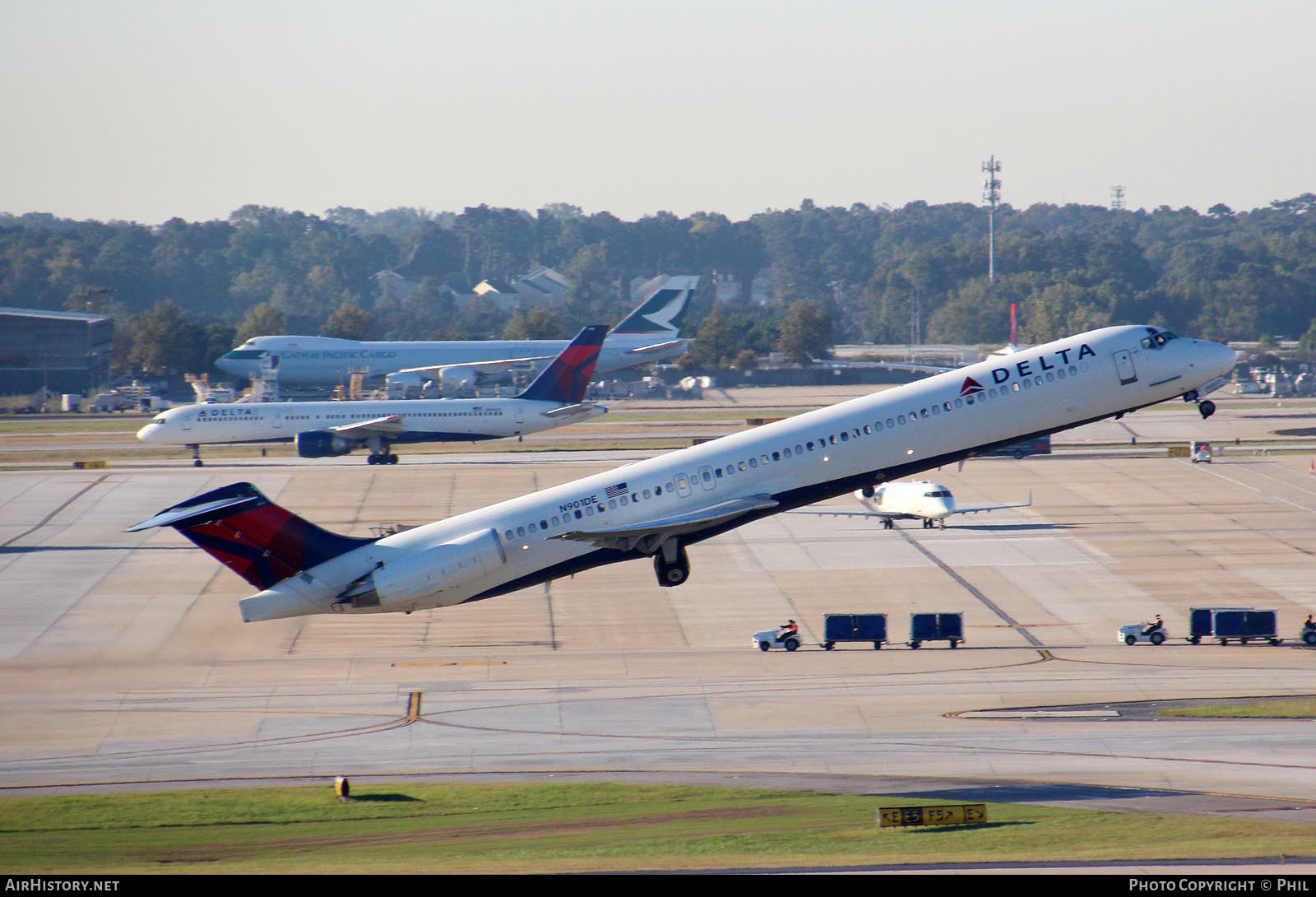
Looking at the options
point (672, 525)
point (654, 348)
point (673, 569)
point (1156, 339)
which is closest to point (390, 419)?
point (654, 348)

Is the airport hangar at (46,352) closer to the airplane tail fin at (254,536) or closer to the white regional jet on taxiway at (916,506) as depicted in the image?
the white regional jet on taxiway at (916,506)

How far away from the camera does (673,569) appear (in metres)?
44.7

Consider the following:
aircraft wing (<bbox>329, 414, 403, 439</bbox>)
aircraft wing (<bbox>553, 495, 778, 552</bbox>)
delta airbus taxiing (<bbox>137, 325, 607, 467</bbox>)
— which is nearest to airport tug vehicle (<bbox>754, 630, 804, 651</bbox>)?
aircraft wing (<bbox>553, 495, 778, 552</bbox>)

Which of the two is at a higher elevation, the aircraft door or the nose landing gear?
the aircraft door

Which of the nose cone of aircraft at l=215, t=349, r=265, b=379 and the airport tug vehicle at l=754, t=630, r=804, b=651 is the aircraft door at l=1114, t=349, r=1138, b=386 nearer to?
the airport tug vehicle at l=754, t=630, r=804, b=651

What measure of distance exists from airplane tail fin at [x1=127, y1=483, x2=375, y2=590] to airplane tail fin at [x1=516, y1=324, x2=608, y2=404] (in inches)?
2444

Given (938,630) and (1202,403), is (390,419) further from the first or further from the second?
(1202,403)

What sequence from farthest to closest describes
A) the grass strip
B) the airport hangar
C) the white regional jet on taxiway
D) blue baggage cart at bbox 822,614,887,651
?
the airport hangar < the white regional jet on taxiway < blue baggage cart at bbox 822,614,887,651 < the grass strip

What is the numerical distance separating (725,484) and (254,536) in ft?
50.8

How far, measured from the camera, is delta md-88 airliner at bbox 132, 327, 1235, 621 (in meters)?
43.1

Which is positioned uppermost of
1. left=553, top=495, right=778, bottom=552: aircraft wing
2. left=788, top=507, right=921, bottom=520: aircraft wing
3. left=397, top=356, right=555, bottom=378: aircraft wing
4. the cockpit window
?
the cockpit window

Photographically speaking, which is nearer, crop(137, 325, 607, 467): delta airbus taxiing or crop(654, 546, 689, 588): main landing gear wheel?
crop(654, 546, 689, 588): main landing gear wheel

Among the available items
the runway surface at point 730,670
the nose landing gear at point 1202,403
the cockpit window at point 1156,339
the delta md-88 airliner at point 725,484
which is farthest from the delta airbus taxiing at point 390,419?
the cockpit window at point 1156,339

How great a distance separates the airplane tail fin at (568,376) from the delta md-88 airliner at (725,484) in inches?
2428
